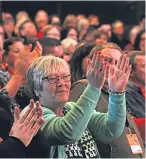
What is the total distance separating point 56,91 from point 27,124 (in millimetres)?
459

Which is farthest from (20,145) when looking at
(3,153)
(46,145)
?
(46,145)

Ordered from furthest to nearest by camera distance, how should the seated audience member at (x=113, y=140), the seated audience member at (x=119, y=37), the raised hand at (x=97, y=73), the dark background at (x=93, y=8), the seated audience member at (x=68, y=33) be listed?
1. the dark background at (x=93, y=8)
2. the seated audience member at (x=119, y=37)
3. the seated audience member at (x=68, y=33)
4. the seated audience member at (x=113, y=140)
5. the raised hand at (x=97, y=73)

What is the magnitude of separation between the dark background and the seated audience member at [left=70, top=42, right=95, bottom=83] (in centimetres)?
830

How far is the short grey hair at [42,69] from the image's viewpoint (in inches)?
118

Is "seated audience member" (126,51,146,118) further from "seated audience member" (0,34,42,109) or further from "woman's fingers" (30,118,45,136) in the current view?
"woman's fingers" (30,118,45,136)

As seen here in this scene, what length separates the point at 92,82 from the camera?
116 inches

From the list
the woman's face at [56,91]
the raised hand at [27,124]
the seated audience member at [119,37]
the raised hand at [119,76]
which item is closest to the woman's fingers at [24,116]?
the raised hand at [27,124]

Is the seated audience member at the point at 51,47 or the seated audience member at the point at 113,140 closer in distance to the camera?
Answer: the seated audience member at the point at 113,140

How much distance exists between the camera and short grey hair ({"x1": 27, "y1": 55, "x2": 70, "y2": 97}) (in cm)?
299

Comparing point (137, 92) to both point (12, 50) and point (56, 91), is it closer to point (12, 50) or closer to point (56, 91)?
point (12, 50)

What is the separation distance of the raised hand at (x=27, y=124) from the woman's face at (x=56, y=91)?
0.37 meters

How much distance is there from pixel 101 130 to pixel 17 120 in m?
0.76

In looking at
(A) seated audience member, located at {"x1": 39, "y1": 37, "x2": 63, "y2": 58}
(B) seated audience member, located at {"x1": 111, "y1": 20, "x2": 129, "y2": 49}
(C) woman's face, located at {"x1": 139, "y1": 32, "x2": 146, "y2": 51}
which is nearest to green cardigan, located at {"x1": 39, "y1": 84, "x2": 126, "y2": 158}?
(A) seated audience member, located at {"x1": 39, "y1": 37, "x2": 63, "y2": 58}

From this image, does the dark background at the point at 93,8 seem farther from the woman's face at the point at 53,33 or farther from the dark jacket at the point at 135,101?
the dark jacket at the point at 135,101
